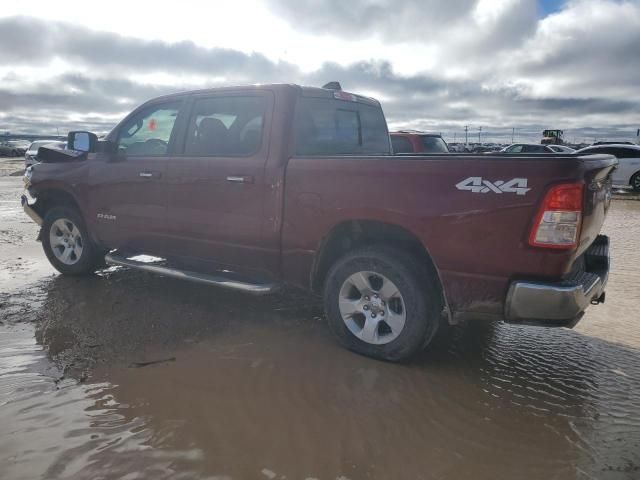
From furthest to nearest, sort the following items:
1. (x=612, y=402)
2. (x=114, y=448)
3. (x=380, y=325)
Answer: (x=380, y=325)
(x=612, y=402)
(x=114, y=448)

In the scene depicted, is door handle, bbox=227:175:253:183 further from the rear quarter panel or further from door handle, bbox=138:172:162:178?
door handle, bbox=138:172:162:178

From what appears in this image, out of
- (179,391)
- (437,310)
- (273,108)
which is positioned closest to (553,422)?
(437,310)

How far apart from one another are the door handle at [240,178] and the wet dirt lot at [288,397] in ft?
3.96

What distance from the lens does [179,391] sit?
311 cm

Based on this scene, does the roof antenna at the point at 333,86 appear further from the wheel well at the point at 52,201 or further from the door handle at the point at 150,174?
the wheel well at the point at 52,201

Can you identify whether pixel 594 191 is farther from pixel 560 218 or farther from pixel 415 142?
pixel 415 142

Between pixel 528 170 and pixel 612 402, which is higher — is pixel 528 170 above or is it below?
above

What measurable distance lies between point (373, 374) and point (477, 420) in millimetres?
759

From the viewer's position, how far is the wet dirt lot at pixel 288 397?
2.45m

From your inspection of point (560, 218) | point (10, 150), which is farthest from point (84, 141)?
point (10, 150)

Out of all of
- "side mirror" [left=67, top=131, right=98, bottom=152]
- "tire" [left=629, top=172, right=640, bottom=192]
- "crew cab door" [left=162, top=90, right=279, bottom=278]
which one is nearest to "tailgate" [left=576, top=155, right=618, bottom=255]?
"crew cab door" [left=162, top=90, right=279, bottom=278]

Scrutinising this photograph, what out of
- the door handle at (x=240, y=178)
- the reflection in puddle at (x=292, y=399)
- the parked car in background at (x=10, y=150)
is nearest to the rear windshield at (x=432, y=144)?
the reflection in puddle at (x=292, y=399)

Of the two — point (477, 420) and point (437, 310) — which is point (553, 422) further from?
point (437, 310)

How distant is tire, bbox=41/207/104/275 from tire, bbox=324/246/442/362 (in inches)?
121
